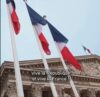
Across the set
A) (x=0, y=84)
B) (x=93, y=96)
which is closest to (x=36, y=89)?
(x=0, y=84)

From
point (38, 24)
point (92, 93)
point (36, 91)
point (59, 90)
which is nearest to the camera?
point (38, 24)

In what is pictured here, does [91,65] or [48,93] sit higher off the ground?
[91,65]

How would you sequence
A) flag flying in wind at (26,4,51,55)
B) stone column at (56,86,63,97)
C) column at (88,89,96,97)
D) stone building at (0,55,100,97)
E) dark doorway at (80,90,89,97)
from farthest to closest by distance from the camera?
dark doorway at (80,90,89,97)
column at (88,89,96,97)
stone column at (56,86,63,97)
stone building at (0,55,100,97)
flag flying in wind at (26,4,51,55)

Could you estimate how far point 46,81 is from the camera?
121 ft

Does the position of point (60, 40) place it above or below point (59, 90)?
below

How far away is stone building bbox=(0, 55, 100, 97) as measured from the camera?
34.9 metres

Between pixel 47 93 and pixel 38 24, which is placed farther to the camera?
pixel 47 93

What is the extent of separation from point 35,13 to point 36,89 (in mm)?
16048

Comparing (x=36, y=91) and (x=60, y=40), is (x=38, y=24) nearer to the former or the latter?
(x=60, y=40)

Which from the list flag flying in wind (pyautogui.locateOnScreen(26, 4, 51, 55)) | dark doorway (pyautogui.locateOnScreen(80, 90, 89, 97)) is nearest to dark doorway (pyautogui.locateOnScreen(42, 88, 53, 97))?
dark doorway (pyautogui.locateOnScreen(80, 90, 89, 97))

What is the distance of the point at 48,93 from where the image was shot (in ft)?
127

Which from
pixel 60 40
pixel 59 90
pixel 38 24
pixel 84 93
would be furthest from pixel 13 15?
pixel 84 93

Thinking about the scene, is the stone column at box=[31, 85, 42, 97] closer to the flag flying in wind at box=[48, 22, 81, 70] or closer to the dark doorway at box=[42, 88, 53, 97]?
the dark doorway at box=[42, 88, 53, 97]

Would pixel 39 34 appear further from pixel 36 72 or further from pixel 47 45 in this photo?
pixel 36 72
